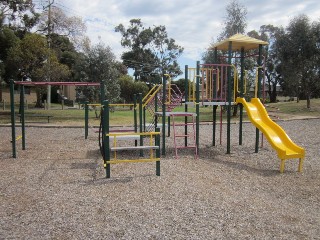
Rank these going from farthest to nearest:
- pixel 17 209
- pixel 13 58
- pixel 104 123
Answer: pixel 13 58
pixel 104 123
pixel 17 209

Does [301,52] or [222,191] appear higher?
[301,52]

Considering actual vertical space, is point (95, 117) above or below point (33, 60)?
below

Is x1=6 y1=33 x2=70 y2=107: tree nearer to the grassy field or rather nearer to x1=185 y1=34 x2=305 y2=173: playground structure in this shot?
the grassy field

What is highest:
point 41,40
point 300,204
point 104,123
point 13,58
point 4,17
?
point 4,17

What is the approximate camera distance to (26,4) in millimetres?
23125

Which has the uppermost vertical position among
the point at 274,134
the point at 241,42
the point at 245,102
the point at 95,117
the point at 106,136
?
the point at 241,42

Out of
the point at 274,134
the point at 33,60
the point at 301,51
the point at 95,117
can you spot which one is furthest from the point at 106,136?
the point at 301,51

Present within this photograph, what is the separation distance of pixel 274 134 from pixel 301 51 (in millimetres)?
17404

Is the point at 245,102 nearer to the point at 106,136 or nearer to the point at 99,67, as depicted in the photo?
the point at 106,136

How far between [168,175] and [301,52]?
65.3ft

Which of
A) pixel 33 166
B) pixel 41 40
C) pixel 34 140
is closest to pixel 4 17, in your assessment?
pixel 41 40

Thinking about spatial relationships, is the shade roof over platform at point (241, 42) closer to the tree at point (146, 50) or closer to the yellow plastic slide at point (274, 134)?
the yellow plastic slide at point (274, 134)

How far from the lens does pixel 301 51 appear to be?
72.2 ft

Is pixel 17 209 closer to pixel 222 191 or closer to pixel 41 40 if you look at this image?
pixel 222 191
